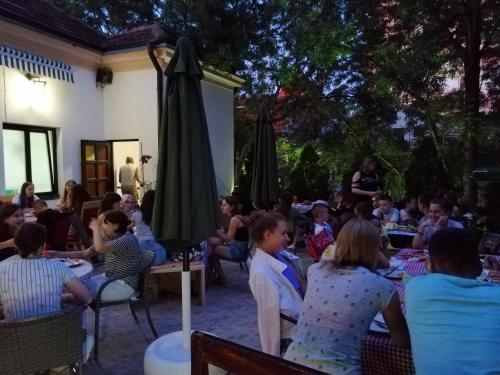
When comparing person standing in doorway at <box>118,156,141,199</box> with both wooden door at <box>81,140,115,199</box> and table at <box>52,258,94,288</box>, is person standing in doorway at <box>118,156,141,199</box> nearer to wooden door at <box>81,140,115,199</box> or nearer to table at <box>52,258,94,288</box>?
wooden door at <box>81,140,115,199</box>

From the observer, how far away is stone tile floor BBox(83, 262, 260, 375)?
11.9 ft

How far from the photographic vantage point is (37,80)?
842 centimetres

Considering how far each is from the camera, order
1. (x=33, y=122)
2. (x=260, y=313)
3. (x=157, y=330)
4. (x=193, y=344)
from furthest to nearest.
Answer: (x=33, y=122) < (x=157, y=330) < (x=260, y=313) < (x=193, y=344)

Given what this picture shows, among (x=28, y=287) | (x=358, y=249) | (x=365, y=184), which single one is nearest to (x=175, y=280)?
(x=28, y=287)

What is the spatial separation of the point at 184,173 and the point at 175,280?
8.46 ft

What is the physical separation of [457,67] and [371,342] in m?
9.47

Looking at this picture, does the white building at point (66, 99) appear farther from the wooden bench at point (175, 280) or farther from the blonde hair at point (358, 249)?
the blonde hair at point (358, 249)

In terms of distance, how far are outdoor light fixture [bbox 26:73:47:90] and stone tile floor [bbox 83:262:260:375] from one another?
18.2 feet

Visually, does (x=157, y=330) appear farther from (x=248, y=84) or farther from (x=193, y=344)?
(x=248, y=84)

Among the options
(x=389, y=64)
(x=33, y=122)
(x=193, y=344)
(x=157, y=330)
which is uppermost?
(x=389, y=64)

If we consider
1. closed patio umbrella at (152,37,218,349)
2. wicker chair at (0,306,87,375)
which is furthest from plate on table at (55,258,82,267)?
wicker chair at (0,306,87,375)

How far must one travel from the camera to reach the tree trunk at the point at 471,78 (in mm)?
9031

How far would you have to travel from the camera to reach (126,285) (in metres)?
3.97

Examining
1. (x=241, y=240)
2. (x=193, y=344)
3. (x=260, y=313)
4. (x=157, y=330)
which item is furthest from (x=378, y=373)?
(x=241, y=240)
